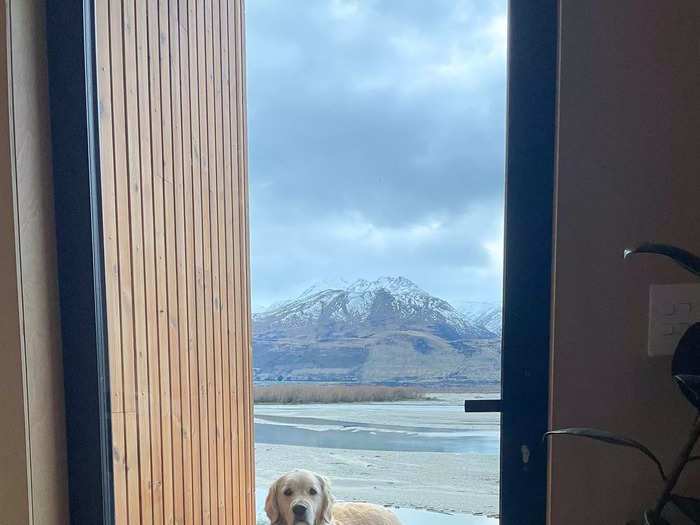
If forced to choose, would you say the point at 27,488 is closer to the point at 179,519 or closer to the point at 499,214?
the point at 179,519

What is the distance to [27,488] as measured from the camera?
96 cm

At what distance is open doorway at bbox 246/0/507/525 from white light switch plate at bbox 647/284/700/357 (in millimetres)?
275

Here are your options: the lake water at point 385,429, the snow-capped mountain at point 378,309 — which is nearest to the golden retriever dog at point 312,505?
the lake water at point 385,429

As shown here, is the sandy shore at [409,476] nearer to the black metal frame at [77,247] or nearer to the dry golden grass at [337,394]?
the dry golden grass at [337,394]

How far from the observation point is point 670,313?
32.5 inches

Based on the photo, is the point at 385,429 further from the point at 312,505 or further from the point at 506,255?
the point at 312,505

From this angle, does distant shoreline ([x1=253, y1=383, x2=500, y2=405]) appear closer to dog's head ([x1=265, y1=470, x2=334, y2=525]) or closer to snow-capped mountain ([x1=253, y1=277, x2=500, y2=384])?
snow-capped mountain ([x1=253, y1=277, x2=500, y2=384])

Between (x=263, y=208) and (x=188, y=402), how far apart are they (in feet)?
2.79

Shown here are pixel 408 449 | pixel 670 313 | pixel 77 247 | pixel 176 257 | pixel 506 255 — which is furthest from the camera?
pixel 176 257

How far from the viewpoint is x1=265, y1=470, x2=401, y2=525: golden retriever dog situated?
1.55 meters

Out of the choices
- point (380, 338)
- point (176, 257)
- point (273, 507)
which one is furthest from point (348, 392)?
point (176, 257)

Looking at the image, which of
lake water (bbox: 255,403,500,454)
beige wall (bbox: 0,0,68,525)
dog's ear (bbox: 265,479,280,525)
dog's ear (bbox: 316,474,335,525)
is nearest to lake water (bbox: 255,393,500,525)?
lake water (bbox: 255,403,500,454)

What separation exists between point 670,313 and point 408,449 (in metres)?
0.66

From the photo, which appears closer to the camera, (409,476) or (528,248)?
(528,248)
